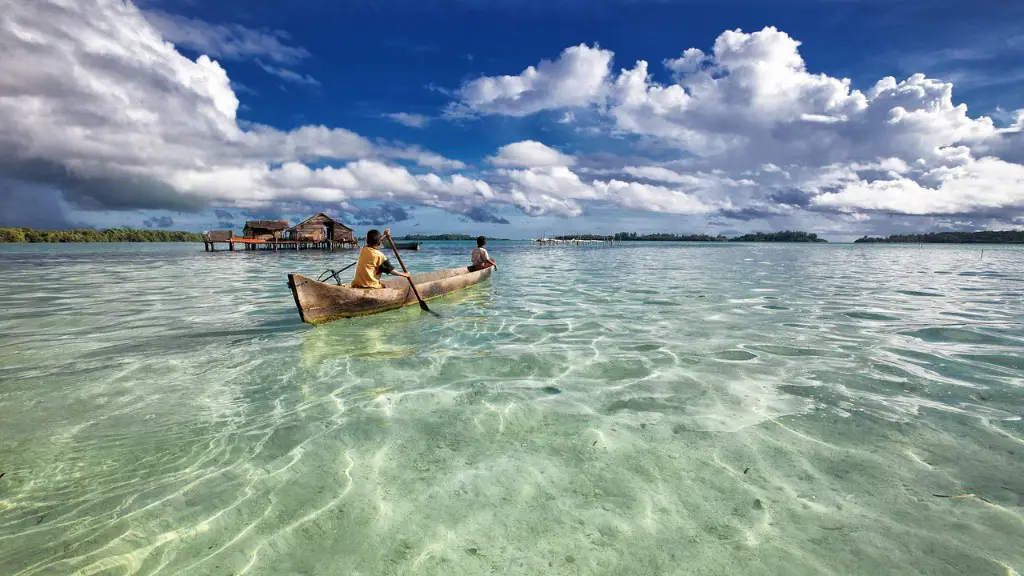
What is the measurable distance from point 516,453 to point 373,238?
23.8 ft

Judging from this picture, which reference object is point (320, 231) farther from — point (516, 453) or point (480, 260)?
point (516, 453)

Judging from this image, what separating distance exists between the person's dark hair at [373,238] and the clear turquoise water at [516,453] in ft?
8.13

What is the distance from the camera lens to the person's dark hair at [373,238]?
31.8 feet

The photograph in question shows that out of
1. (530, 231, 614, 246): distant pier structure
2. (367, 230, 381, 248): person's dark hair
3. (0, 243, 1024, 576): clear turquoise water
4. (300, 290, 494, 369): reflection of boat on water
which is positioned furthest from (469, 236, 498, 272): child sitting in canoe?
(530, 231, 614, 246): distant pier structure

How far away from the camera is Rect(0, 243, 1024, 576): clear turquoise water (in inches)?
106

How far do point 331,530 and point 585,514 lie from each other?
1702 millimetres

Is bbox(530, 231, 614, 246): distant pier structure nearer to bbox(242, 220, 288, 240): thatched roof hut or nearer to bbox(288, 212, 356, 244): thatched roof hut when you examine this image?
bbox(288, 212, 356, 244): thatched roof hut

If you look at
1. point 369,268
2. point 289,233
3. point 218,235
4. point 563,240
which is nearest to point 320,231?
point 289,233

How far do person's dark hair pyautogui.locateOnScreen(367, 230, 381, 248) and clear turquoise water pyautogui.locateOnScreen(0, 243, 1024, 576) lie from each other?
97.6 inches

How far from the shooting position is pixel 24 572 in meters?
2.53

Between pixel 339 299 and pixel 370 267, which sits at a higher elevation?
pixel 370 267

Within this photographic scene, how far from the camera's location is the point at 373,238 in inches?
390

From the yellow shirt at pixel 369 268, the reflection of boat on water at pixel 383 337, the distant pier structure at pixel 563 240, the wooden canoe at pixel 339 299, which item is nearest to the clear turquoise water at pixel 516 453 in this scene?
the reflection of boat on water at pixel 383 337

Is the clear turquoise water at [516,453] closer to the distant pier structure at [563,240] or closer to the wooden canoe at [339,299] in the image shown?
the wooden canoe at [339,299]
